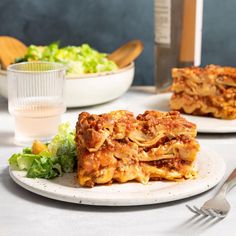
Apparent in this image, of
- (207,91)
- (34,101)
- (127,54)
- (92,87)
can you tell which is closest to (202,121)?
(207,91)

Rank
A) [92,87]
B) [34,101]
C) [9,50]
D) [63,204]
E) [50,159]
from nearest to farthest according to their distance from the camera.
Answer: [63,204] → [50,159] → [34,101] → [92,87] → [9,50]

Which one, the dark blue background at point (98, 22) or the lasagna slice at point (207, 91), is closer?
the lasagna slice at point (207, 91)

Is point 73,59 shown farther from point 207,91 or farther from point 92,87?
point 207,91

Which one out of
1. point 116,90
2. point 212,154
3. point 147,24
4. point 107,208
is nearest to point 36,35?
point 147,24

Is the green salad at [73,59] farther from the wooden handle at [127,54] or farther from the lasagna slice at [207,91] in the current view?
the lasagna slice at [207,91]

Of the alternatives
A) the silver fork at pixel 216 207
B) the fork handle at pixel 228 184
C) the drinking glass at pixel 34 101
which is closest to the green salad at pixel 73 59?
the drinking glass at pixel 34 101

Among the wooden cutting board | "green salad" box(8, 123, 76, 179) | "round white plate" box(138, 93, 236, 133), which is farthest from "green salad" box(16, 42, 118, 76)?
"green salad" box(8, 123, 76, 179)
